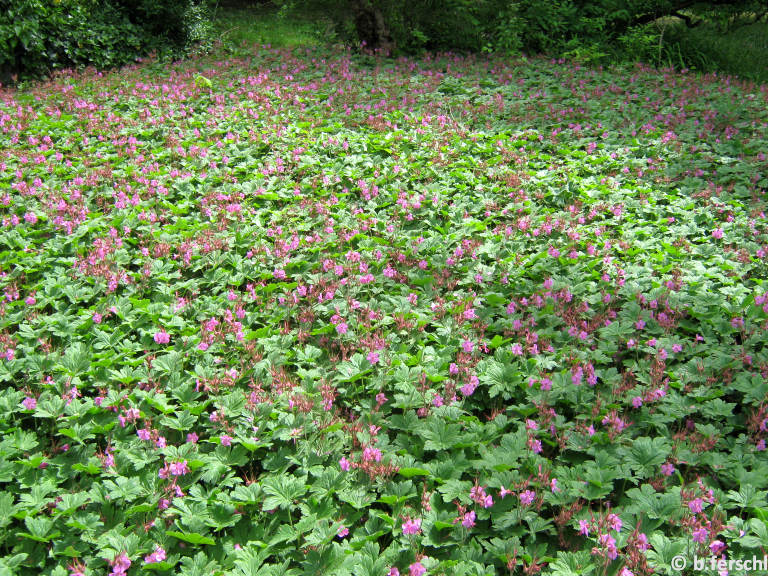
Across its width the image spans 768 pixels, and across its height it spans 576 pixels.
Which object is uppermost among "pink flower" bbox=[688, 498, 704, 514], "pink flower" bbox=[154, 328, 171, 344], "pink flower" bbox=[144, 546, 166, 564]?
"pink flower" bbox=[154, 328, 171, 344]

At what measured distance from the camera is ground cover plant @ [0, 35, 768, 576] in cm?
241

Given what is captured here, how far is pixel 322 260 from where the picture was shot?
4320 millimetres

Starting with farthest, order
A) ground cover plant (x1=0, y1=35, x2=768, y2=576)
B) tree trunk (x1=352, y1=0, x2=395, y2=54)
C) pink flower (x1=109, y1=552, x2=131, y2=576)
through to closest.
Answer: tree trunk (x1=352, y1=0, x2=395, y2=54)
ground cover plant (x1=0, y1=35, x2=768, y2=576)
pink flower (x1=109, y1=552, x2=131, y2=576)

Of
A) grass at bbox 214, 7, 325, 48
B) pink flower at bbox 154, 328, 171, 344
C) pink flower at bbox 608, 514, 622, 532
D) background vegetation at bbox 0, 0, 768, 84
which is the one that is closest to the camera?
pink flower at bbox 608, 514, 622, 532

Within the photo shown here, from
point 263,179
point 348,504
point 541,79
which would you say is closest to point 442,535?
point 348,504

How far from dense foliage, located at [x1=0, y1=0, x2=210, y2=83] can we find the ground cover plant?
3242mm

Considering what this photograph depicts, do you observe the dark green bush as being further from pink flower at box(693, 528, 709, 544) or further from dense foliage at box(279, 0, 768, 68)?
pink flower at box(693, 528, 709, 544)

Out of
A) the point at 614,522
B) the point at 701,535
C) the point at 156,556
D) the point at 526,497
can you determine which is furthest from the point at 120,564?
the point at 701,535

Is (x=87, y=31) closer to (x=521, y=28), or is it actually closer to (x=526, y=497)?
(x=521, y=28)

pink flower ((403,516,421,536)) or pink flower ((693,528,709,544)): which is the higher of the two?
pink flower ((693,528,709,544))

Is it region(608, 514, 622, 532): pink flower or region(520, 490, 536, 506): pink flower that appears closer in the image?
region(608, 514, 622, 532): pink flower

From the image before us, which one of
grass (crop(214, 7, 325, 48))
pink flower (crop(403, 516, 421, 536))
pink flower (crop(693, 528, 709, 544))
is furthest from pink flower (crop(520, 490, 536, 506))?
grass (crop(214, 7, 325, 48))

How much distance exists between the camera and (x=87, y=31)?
32.4 feet

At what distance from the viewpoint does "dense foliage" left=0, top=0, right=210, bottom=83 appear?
887 cm
